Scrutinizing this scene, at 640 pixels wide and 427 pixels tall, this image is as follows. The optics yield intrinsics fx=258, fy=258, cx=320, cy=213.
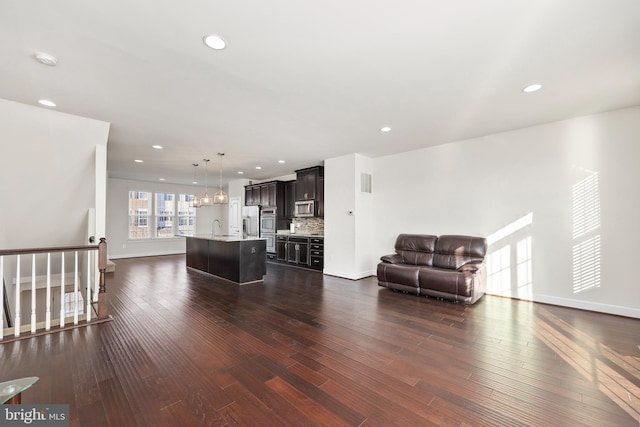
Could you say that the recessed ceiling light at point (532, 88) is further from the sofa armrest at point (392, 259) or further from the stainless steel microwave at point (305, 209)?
the stainless steel microwave at point (305, 209)

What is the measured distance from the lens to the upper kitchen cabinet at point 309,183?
6.77 m

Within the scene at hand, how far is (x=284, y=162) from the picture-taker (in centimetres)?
652

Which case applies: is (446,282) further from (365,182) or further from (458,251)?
(365,182)

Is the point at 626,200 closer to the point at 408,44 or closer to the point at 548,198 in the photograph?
the point at 548,198

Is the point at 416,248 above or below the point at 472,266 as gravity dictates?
above

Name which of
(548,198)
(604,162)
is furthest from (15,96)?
(604,162)

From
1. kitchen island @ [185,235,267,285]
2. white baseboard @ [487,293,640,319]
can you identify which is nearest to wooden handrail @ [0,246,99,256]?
kitchen island @ [185,235,267,285]

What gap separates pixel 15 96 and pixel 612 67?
6.39 metres

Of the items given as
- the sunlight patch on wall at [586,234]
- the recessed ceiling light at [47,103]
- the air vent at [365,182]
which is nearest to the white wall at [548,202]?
the sunlight patch on wall at [586,234]

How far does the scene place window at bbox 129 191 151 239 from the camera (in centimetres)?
906

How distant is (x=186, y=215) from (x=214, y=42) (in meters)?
9.40

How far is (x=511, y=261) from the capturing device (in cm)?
432

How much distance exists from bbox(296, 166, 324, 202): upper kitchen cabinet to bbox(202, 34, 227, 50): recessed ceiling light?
468 centimetres

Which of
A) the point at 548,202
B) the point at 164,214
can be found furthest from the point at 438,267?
the point at 164,214
